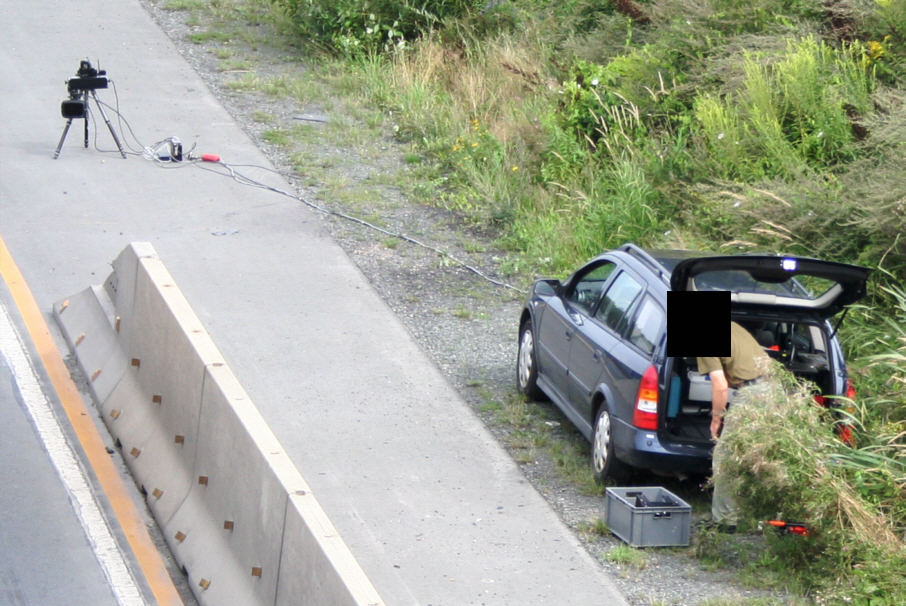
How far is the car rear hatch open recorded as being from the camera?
8.47 metres

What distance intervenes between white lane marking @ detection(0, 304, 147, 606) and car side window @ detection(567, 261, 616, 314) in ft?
13.5

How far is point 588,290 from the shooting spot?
10398 mm

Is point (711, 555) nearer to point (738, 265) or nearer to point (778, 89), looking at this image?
point (738, 265)

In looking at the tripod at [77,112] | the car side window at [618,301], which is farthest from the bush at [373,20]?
the car side window at [618,301]

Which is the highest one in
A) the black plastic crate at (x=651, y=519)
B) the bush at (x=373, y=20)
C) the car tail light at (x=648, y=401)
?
the bush at (x=373, y=20)

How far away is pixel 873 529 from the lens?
7574 millimetres

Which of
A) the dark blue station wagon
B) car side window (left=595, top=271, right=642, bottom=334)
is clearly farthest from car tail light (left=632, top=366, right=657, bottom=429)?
car side window (left=595, top=271, right=642, bottom=334)

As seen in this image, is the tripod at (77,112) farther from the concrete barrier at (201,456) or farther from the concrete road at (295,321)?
the concrete barrier at (201,456)

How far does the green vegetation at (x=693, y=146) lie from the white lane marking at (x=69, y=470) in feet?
11.0

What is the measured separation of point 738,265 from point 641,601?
93.1 inches

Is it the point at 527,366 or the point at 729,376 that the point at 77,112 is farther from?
the point at 729,376

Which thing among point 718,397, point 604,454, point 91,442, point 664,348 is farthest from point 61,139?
point 718,397

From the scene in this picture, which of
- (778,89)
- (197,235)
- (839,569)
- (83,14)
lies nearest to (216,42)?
(83,14)

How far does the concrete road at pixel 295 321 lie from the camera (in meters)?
8.31
